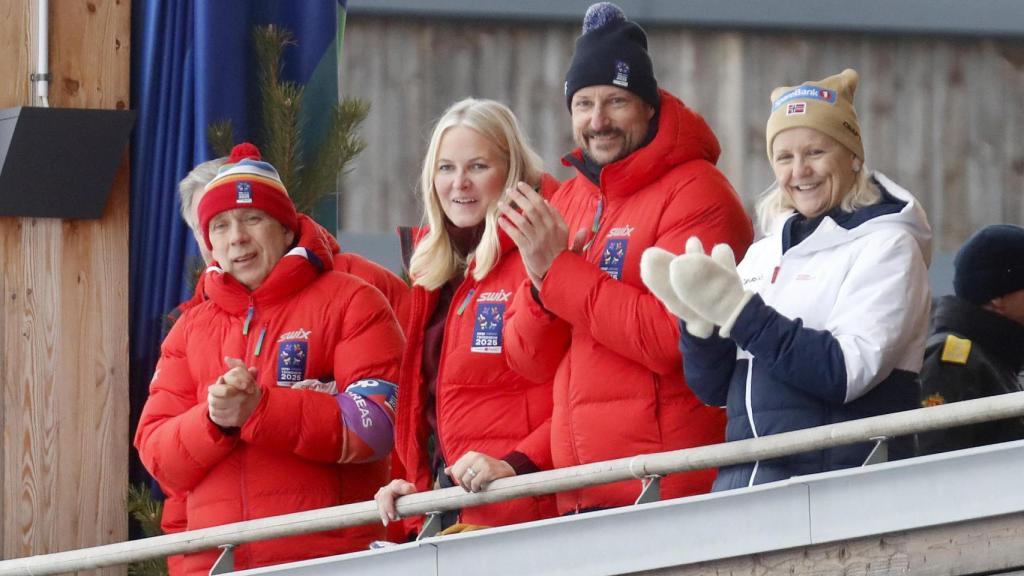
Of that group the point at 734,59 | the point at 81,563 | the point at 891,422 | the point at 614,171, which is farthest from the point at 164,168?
the point at 734,59

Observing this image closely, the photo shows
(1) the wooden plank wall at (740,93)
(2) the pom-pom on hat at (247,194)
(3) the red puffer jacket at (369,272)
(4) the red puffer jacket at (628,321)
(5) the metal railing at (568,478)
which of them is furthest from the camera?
(1) the wooden plank wall at (740,93)

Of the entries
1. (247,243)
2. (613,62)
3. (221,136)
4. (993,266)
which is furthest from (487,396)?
(221,136)

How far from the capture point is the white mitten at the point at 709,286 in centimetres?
293

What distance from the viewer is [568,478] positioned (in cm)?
312

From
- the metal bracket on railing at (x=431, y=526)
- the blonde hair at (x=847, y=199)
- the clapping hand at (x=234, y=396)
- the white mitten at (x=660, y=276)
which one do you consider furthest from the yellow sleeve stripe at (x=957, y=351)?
the clapping hand at (x=234, y=396)

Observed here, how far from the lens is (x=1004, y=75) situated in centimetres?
907

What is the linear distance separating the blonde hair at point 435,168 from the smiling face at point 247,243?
473mm

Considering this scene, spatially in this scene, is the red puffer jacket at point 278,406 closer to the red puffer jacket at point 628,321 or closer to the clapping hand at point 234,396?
the clapping hand at point 234,396

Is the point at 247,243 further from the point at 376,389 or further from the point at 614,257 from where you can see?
the point at 614,257

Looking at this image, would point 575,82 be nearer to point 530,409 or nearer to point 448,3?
point 530,409

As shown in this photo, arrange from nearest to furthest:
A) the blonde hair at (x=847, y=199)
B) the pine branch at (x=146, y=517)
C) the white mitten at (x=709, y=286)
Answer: the white mitten at (x=709, y=286) → the blonde hair at (x=847, y=199) → the pine branch at (x=146, y=517)

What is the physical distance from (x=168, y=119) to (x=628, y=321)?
246 centimetres

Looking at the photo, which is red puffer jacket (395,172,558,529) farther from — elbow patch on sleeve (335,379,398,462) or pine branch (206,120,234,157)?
pine branch (206,120,234,157)

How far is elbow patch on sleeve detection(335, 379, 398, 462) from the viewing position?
160 inches
